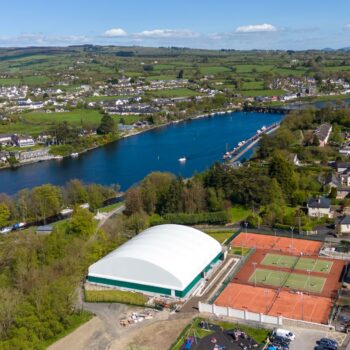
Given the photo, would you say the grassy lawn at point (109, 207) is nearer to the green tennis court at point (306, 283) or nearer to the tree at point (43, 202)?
the tree at point (43, 202)

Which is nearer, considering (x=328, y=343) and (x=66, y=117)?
(x=328, y=343)

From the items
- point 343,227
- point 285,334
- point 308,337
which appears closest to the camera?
point 285,334

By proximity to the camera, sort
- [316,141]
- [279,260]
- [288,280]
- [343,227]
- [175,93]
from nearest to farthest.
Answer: [288,280]
[279,260]
[343,227]
[316,141]
[175,93]

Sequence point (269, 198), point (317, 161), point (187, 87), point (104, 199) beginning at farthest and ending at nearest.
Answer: point (187, 87), point (317, 161), point (104, 199), point (269, 198)

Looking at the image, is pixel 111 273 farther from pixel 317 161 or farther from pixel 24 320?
pixel 317 161

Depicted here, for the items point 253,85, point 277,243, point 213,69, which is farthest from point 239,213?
point 213,69

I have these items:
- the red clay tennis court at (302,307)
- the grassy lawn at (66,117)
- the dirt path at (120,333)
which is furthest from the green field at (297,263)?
the grassy lawn at (66,117)

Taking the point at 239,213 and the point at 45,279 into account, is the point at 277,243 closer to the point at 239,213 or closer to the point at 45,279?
the point at 239,213

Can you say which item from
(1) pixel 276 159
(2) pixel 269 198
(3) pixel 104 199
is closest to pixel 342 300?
(2) pixel 269 198
